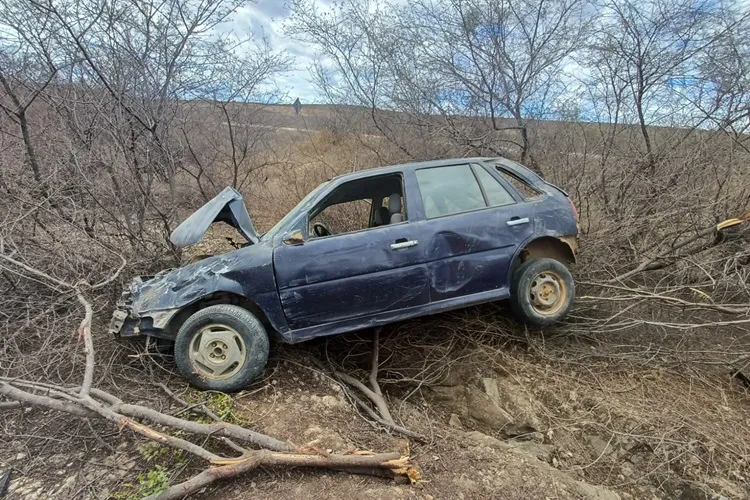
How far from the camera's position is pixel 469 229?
3809 mm

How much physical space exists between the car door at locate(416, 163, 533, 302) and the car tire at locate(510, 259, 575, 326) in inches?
7.5


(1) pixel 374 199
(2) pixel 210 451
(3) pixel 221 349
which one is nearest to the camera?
(2) pixel 210 451

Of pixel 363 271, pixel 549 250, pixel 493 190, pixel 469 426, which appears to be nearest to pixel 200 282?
pixel 363 271

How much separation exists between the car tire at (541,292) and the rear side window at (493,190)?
0.64m

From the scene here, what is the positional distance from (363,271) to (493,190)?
1.54 metres

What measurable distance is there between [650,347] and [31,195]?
739cm

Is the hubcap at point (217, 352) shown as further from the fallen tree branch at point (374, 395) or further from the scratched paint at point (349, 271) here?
the fallen tree branch at point (374, 395)

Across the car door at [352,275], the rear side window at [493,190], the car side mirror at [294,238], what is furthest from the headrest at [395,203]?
the car side mirror at [294,238]

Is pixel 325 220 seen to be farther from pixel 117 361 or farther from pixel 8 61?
pixel 8 61

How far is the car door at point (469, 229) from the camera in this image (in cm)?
376

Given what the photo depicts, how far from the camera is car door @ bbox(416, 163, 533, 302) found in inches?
148

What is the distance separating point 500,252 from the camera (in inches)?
153

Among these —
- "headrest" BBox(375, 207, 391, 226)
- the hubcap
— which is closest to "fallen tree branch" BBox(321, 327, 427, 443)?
the hubcap

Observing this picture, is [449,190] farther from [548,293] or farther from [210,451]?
[210,451]
